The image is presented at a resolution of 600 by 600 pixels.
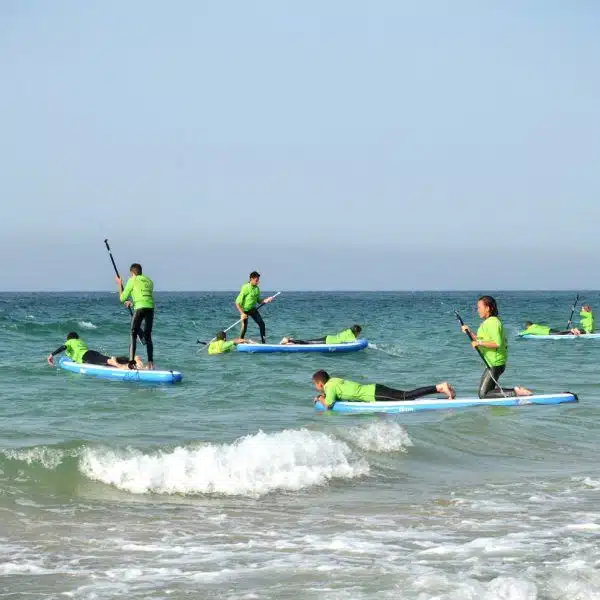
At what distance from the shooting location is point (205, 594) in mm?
6105

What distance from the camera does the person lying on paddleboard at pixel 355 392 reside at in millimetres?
14242

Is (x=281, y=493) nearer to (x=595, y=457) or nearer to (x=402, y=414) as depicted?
(x=595, y=457)

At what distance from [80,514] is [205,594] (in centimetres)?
261

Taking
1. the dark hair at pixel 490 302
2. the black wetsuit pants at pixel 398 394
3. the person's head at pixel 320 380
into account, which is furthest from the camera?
the black wetsuit pants at pixel 398 394

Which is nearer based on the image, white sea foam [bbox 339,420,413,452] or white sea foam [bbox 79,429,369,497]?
white sea foam [bbox 79,429,369,497]

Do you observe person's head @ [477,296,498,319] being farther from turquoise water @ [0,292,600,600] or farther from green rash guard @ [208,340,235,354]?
green rash guard @ [208,340,235,354]

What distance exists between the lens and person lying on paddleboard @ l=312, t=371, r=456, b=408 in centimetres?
1424

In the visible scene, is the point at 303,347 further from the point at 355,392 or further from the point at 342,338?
the point at 355,392

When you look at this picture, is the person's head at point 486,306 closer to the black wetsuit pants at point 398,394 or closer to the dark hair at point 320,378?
the black wetsuit pants at point 398,394

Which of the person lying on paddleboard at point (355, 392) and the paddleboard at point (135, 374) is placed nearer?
the person lying on paddleboard at point (355, 392)

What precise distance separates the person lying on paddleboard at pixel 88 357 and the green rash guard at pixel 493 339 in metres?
6.97

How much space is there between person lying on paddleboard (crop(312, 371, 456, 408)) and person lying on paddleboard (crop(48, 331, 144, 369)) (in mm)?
5175

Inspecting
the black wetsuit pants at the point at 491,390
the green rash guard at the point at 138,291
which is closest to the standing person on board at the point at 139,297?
the green rash guard at the point at 138,291

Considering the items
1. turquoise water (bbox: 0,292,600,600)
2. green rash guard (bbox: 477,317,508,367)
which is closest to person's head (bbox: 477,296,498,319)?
green rash guard (bbox: 477,317,508,367)
